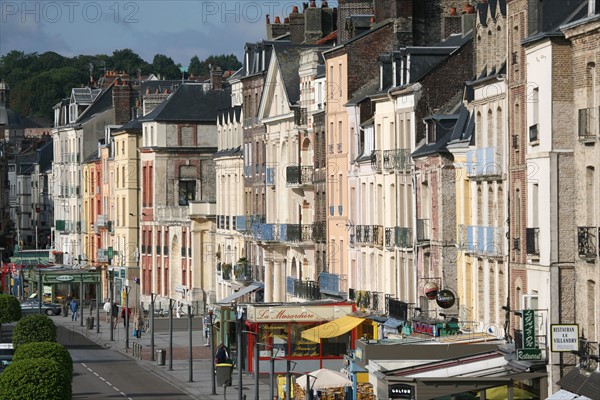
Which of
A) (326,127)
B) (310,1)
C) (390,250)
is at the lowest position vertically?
(390,250)

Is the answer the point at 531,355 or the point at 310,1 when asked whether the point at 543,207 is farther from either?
the point at 310,1

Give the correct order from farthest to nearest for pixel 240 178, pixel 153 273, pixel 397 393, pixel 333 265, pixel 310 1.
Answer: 1. pixel 153 273
2. pixel 240 178
3. pixel 310 1
4. pixel 333 265
5. pixel 397 393

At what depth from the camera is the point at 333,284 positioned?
260ft

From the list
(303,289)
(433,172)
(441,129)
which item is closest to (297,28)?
(303,289)

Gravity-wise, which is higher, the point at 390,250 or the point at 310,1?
the point at 310,1

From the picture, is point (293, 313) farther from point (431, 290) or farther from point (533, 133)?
point (533, 133)

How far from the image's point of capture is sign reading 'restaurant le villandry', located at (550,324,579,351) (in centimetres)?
4453

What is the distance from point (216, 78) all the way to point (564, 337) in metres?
77.8

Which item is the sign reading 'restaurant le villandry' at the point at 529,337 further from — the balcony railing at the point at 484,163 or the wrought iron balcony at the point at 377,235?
the wrought iron balcony at the point at 377,235

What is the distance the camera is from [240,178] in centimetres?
10325

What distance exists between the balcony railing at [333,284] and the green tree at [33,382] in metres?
26.2

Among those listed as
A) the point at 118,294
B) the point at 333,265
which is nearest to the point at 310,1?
the point at 333,265

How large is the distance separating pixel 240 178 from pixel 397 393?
5392 cm

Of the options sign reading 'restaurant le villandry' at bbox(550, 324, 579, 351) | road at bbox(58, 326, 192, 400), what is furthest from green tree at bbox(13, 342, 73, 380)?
sign reading 'restaurant le villandry' at bbox(550, 324, 579, 351)
